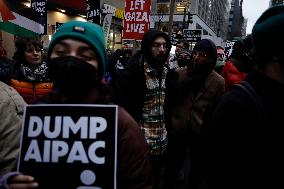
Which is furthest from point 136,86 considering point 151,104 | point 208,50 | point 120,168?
point 120,168

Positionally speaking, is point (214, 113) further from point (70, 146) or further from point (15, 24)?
point (15, 24)

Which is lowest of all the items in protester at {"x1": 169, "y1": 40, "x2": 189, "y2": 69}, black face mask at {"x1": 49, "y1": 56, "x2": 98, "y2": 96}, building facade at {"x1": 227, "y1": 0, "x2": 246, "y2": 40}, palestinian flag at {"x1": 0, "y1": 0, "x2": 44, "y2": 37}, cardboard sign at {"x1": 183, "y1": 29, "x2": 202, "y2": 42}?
black face mask at {"x1": 49, "y1": 56, "x2": 98, "y2": 96}

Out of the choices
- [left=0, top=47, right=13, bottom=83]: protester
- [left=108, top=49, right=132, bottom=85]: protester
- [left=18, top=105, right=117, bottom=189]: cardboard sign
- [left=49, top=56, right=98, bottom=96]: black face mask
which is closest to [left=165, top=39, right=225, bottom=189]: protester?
[left=0, top=47, right=13, bottom=83]: protester

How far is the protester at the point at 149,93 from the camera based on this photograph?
3914 mm

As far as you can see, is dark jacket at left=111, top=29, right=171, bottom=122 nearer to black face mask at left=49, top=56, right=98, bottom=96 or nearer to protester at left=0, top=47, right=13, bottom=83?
protester at left=0, top=47, right=13, bottom=83

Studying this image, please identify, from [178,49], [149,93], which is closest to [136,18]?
[178,49]

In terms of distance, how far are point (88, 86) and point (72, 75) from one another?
0.38 feet

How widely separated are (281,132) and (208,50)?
329 centimetres

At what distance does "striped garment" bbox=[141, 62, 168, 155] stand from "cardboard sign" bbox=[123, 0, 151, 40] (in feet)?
12.3

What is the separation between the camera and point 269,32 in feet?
5.57

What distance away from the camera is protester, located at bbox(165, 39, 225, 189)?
14.6 feet

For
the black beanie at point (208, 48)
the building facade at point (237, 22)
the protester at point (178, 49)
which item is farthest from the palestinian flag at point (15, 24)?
the building facade at point (237, 22)

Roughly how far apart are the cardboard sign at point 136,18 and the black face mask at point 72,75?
5.97 m

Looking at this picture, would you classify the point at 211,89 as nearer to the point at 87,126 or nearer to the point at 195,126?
the point at 195,126
